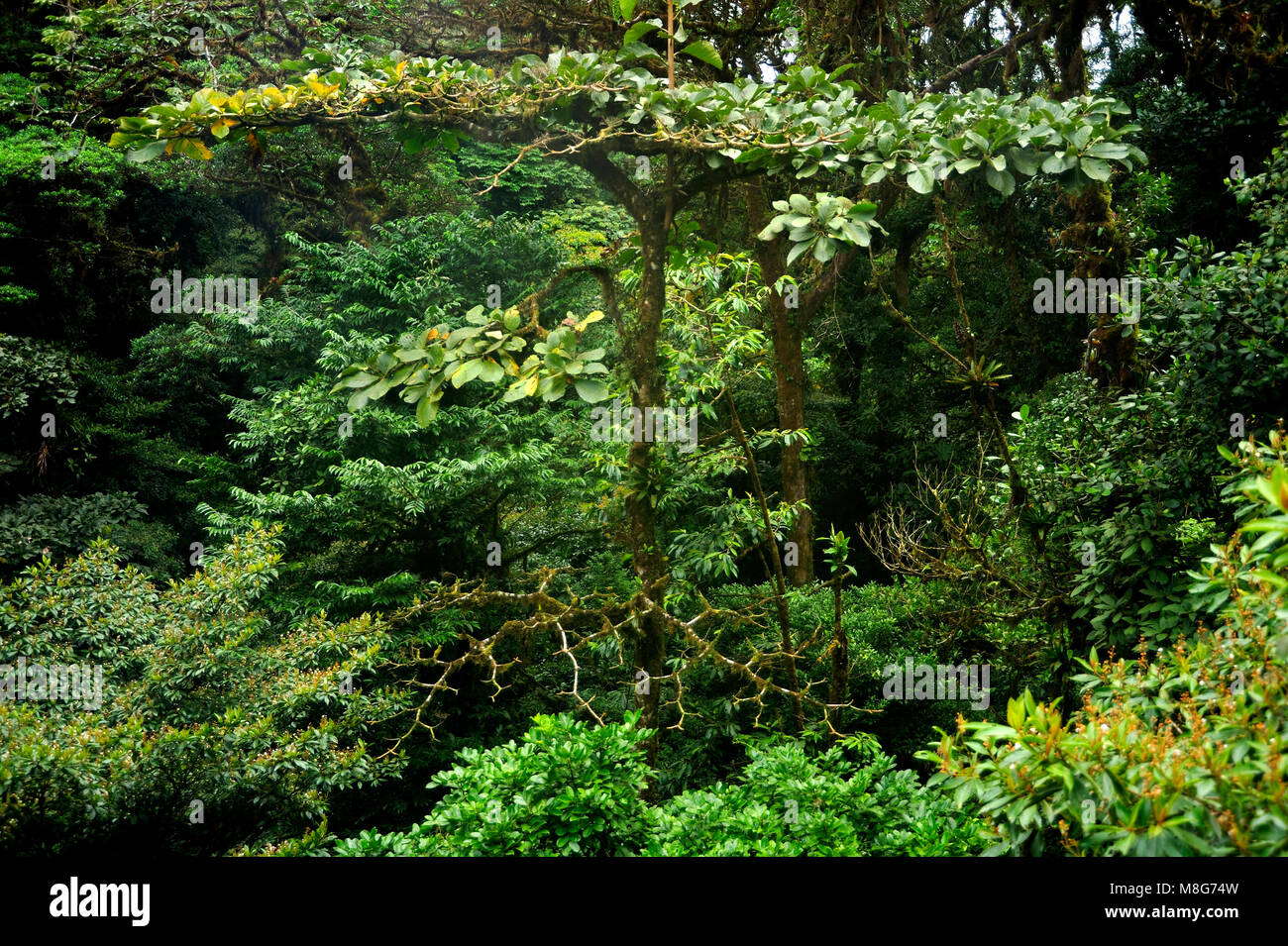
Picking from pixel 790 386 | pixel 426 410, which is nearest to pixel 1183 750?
pixel 426 410

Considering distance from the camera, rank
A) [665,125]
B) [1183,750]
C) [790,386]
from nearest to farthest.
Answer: [1183,750], [665,125], [790,386]

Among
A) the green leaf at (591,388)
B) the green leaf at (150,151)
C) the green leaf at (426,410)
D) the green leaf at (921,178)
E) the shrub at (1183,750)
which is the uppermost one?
the green leaf at (150,151)

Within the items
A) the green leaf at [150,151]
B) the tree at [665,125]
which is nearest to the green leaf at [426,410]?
the tree at [665,125]

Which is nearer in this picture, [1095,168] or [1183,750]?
[1183,750]

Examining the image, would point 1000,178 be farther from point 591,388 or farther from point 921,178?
point 591,388

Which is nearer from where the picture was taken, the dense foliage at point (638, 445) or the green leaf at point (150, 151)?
the dense foliage at point (638, 445)

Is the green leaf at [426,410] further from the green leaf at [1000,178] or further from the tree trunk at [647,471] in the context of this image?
the green leaf at [1000,178]

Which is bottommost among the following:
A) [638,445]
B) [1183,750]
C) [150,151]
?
[1183,750]

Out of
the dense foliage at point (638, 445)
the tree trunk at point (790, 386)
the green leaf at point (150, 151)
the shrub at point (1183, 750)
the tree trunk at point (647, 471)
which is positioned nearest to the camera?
the shrub at point (1183, 750)

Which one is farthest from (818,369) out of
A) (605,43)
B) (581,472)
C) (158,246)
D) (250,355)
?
(158,246)

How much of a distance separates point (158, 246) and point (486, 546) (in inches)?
276

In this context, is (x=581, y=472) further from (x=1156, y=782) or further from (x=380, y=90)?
(x=1156, y=782)

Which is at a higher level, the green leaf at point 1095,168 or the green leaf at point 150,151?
the green leaf at point 150,151
